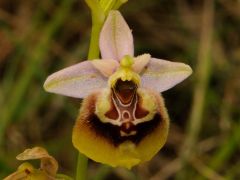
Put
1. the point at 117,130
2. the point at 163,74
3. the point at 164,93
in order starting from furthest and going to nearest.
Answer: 1. the point at 164,93
2. the point at 163,74
3. the point at 117,130

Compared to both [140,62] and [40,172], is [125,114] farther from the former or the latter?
[40,172]

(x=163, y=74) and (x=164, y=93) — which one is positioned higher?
(x=163, y=74)

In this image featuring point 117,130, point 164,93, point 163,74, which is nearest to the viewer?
point 117,130

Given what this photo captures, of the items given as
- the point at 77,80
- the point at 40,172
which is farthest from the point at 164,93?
the point at 77,80

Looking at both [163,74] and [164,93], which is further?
[164,93]

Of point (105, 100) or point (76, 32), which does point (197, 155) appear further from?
point (105, 100)

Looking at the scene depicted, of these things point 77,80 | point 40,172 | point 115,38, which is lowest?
point 40,172

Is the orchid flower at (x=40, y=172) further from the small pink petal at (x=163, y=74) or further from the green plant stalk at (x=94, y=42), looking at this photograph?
the small pink petal at (x=163, y=74)
